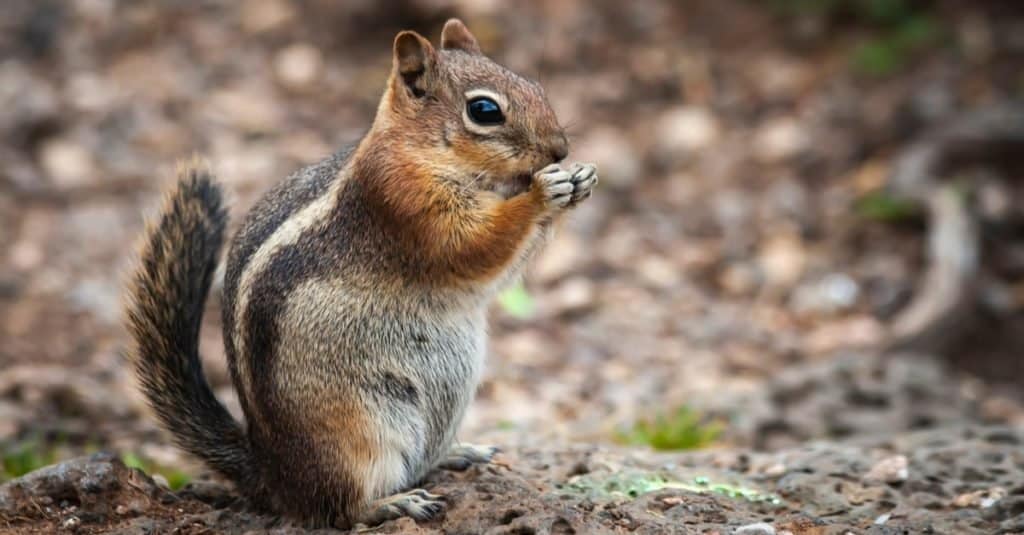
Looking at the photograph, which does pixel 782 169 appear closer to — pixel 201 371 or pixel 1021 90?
pixel 1021 90

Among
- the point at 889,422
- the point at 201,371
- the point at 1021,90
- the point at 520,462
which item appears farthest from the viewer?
the point at 1021,90

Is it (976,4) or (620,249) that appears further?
(976,4)

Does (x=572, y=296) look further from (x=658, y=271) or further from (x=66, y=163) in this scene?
(x=66, y=163)

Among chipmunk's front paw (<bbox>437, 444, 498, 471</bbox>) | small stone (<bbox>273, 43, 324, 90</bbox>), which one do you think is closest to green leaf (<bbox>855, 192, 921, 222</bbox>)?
small stone (<bbox>273, 43, 324, 90</bbox>)

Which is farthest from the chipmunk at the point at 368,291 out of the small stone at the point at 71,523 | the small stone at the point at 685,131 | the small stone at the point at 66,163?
the small stone at the point at 685,131

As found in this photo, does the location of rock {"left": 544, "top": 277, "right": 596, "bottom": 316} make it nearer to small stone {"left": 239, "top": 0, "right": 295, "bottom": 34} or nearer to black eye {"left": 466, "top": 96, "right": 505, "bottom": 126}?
small stone {"left": 239, "top": 0, "right": 295, "bottom": 34}

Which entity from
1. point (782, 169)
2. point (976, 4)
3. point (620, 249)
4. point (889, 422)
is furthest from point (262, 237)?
point (976, 4)
